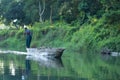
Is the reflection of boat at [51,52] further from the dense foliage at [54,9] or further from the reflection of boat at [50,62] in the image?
the dense foliage at [54,9]

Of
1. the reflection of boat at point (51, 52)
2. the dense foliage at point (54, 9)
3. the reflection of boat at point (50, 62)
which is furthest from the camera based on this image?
the dense foliage at point (54, 9)

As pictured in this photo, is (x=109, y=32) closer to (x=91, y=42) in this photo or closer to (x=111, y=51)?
(x=91, y=42)

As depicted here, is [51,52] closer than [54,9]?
Yes

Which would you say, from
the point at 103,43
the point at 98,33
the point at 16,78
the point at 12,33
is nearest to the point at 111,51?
the point at 103,43

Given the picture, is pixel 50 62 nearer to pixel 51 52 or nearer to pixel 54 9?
pixel 51 52

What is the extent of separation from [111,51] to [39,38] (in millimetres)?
20490

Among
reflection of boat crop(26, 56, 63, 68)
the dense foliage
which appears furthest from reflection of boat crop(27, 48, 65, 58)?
the dense foliage

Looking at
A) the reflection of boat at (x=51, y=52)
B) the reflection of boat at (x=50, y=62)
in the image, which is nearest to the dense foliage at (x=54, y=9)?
the reflection of boat at (x=51, y=52)

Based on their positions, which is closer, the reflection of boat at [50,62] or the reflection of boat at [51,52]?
the reflection of boat at [50,62]

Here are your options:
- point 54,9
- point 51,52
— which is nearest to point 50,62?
point 51,52

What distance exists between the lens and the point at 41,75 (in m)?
19.6

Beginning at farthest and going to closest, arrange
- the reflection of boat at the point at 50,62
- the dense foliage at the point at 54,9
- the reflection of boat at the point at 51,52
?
1. the dense foliage at the point at 54,9
2. the reflection of boat at the point at 51,52
3. the reflection of boat at the point at 50,62

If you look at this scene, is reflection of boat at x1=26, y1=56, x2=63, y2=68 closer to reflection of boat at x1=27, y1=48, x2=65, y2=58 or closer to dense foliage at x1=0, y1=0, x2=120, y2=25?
reflection of boat at x1=27, y1=48, x2=65, y2=58

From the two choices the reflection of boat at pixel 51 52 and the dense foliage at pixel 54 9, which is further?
the dense foliage at pixel 54 9
